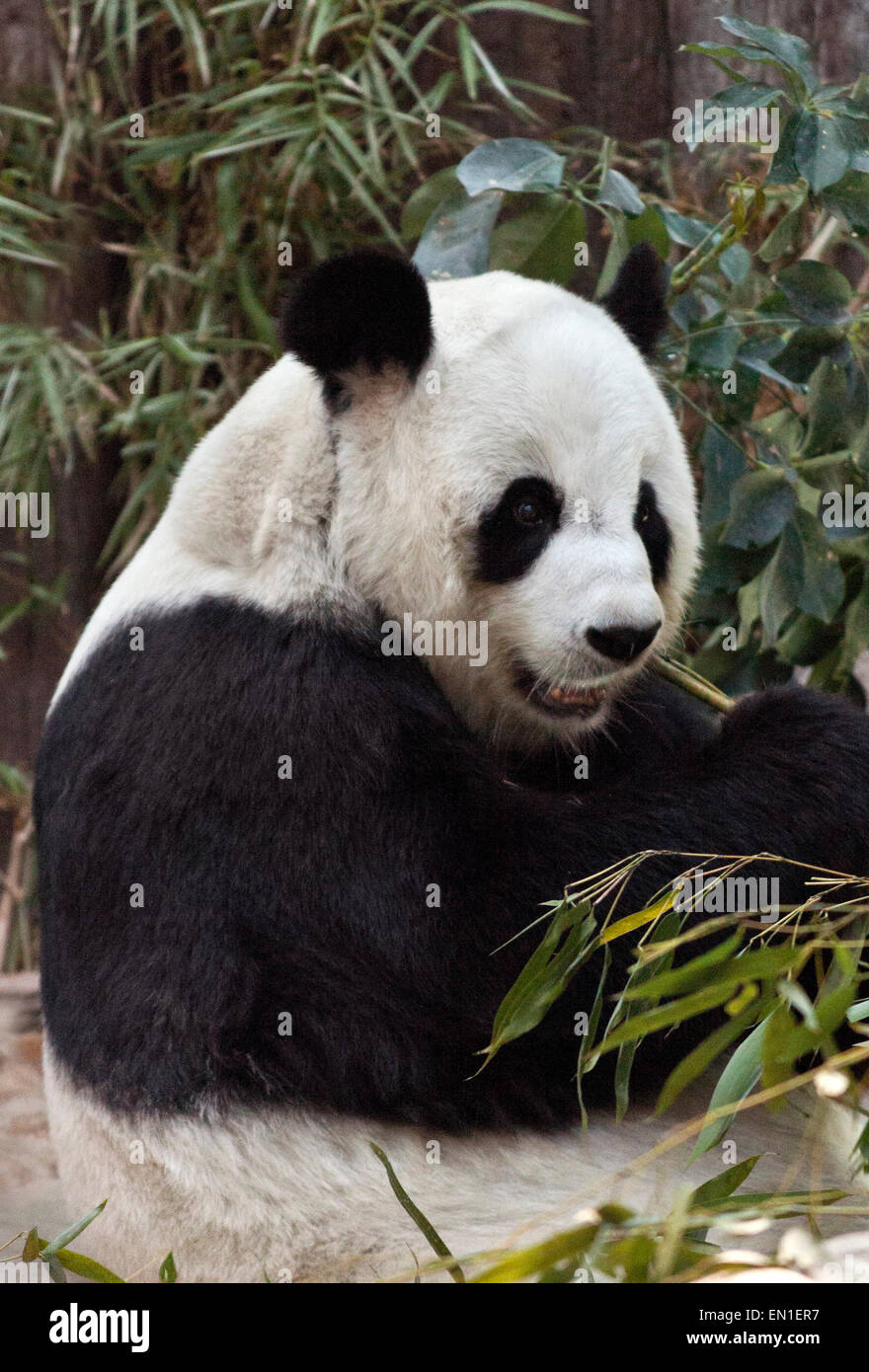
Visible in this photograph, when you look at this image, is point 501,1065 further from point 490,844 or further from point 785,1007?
point 785,1007

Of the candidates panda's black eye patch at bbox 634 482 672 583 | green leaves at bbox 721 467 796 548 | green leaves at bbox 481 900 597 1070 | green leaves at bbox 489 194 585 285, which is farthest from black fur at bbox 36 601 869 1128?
green leaves at bbox 489 194 585 285

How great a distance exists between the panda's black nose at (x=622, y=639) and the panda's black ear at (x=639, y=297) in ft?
2.55

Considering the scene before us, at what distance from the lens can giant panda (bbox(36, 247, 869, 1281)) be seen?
7.68ft

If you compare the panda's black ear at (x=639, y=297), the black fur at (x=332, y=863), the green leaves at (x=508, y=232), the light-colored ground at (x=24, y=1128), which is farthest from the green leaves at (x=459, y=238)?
the light-colored ground at (x=24, y=1128)

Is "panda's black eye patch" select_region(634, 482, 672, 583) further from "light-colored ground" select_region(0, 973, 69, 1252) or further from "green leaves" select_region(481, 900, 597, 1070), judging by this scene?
"light-colored ground" select_region(0, 973, 69, 1252)

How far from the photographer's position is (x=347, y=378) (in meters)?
2.54

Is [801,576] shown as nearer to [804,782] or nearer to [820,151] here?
[820,151]

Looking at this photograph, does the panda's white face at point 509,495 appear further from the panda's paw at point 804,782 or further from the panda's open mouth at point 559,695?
the panda's paw at point 804,782

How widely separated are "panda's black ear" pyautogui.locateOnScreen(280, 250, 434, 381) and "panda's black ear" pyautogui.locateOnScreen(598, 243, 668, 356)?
1.80ft

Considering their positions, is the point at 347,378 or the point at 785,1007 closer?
the point at 785,1007

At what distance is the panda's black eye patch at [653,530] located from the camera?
2635 mm

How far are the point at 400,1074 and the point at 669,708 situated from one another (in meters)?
0.97

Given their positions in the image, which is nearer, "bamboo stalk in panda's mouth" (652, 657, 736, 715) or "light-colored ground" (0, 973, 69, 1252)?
"bamboo stalk in panda's mouth" (652, 657, 736, 715)

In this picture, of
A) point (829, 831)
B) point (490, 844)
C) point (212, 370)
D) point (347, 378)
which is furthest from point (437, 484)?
point (212, 370)
